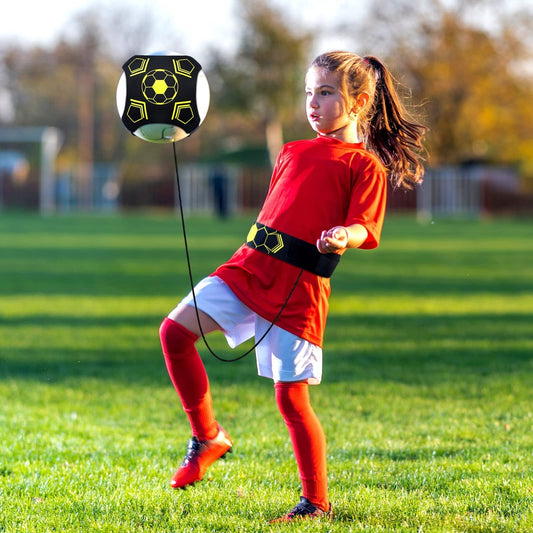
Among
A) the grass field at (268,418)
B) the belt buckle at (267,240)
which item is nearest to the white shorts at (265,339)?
the belt buckle at (267,240)

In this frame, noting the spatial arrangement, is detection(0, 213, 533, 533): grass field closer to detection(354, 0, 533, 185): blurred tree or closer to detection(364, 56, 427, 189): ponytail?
detection(364, 56, 427, 189): ponytail

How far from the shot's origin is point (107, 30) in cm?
5644

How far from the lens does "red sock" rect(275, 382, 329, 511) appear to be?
141 inches

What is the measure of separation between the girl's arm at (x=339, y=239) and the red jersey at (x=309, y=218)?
69mm

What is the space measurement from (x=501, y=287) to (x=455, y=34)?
3644cm

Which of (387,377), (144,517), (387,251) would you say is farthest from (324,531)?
(387,251)

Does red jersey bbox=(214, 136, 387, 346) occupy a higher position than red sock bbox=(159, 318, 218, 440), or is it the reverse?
red jersey bbox=(214, 136, 387, 346)

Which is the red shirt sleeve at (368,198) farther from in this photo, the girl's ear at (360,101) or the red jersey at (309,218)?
the girl's ear at (360,101)

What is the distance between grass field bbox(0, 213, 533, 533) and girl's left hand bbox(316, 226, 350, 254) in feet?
3.20

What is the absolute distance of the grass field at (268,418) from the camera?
373cm

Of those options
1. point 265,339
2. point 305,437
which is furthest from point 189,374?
point 305,437

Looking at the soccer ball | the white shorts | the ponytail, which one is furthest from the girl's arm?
the soccer ball

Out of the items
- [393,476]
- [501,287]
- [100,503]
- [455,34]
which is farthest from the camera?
[455,34]

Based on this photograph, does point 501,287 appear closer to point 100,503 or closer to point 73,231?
point 100,503
